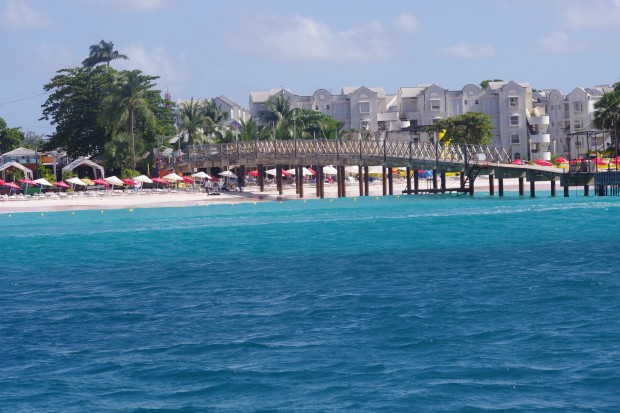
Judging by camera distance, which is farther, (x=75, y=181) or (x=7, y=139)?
(x=7, y=139)

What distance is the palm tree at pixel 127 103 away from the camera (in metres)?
93.6

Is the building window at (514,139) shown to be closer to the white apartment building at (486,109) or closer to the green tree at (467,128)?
the white apartment building at (486,109)

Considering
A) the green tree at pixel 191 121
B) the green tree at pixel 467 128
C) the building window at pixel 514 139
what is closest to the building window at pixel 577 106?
the building window at pixel 514 139

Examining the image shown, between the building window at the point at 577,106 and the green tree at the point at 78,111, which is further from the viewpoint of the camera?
the building window at the point at 577,106

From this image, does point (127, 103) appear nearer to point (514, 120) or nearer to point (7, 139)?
point (7, 139)

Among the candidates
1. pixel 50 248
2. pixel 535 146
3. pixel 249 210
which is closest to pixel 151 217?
pixel 249 210

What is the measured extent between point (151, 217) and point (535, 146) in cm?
8386

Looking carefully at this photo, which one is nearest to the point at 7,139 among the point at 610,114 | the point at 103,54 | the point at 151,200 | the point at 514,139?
the point at 103,54

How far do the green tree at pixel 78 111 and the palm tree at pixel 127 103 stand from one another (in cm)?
529

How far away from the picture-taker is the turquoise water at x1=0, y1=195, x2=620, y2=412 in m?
15.1

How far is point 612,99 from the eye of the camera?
9625cm

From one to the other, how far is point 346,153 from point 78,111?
127 ft

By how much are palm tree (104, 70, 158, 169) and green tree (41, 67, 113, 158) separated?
5.29m

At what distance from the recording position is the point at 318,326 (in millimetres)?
19906
